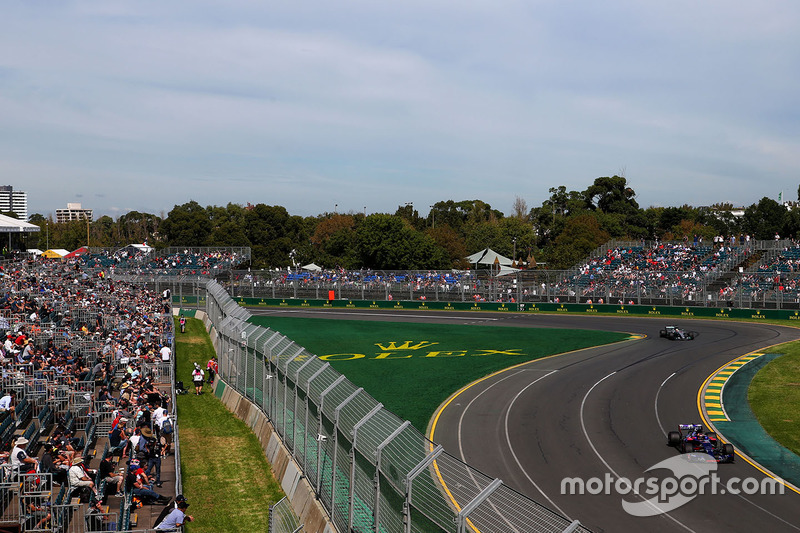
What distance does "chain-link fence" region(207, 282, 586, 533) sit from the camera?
31.5ft

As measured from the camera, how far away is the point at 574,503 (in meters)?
17.4

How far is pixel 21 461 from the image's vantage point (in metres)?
14.8

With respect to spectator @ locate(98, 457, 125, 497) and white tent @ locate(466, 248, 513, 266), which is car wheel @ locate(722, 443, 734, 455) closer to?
spectator @ locate(98, 457, 125, 497)

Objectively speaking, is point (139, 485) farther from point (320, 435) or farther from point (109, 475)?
point (320, 435)

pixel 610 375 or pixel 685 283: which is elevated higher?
pixel 685 283

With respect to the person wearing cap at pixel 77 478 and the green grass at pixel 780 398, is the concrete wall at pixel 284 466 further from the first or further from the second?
the green grass at pixel 780 398

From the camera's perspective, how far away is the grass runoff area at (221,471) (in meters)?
15.8

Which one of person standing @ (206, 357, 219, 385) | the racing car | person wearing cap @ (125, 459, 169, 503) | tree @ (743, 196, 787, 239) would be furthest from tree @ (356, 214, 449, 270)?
person wearing cap @ (125, 459, 169, 503)

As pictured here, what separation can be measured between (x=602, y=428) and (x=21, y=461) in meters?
Result: 17.6

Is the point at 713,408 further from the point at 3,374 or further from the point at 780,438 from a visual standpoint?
the point at 3,374

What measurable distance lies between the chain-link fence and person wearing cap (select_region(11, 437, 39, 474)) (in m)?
5.56

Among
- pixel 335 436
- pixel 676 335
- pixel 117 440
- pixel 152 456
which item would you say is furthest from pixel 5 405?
pixel 676 335

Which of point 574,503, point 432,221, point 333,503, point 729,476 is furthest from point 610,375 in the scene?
point 432,221

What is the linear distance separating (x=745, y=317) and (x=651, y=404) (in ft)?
110
